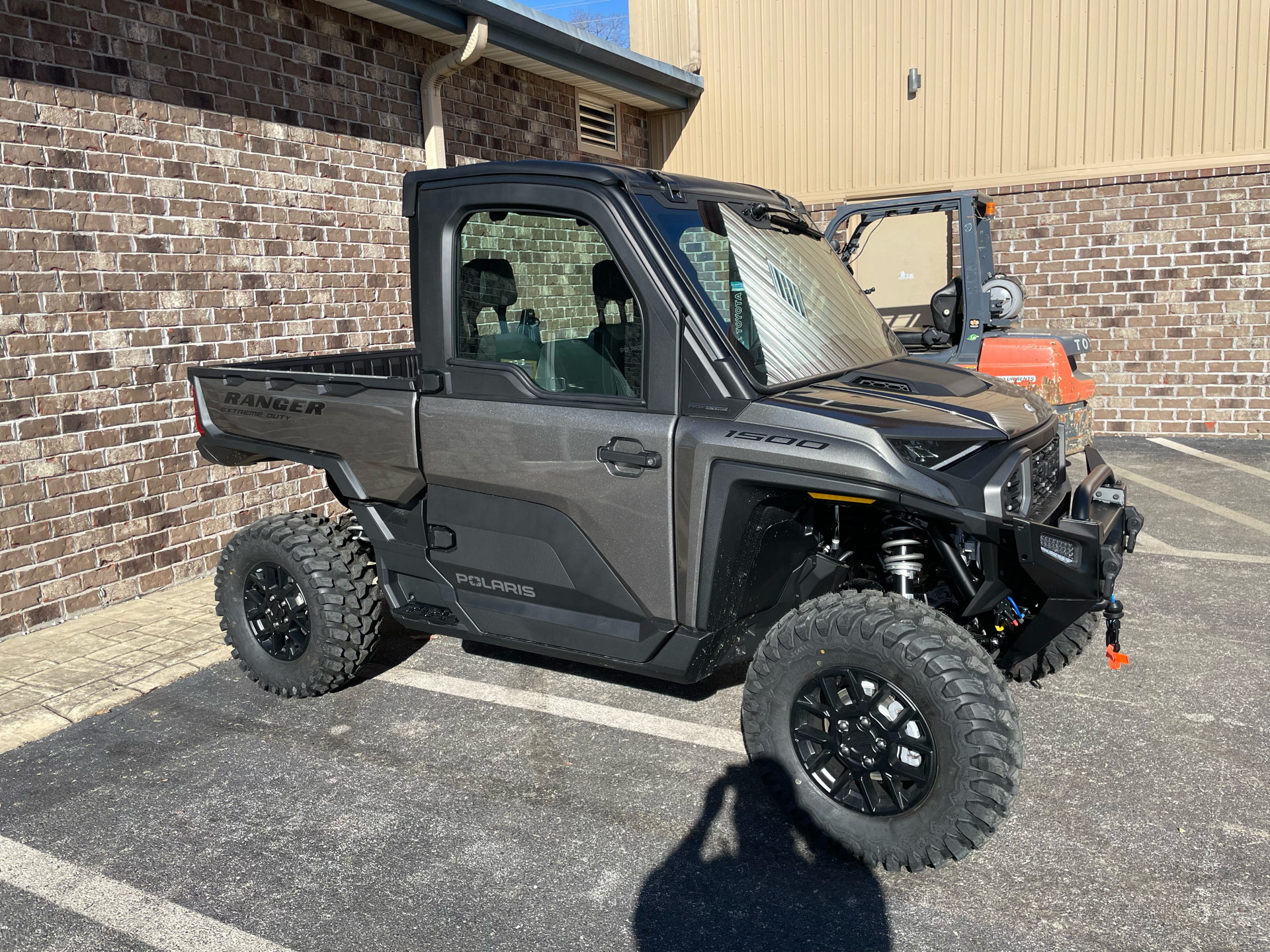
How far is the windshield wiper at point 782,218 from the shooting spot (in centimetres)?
403

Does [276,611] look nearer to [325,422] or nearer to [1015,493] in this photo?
[325,422]

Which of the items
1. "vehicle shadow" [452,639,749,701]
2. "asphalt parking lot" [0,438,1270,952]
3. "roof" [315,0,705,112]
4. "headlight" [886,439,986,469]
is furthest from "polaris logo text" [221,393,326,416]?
"roof" [315,0,705,112]

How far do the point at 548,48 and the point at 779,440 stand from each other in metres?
8.40

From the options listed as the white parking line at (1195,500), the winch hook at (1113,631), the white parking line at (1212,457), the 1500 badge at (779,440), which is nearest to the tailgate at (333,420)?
the 1500 badge at (779,440)

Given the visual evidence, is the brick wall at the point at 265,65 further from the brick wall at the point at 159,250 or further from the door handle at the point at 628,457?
the door handle at the point at 628,457

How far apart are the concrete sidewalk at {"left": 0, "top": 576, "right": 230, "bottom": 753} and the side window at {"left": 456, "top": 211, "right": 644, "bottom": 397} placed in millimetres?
2650

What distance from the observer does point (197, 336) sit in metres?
6.84

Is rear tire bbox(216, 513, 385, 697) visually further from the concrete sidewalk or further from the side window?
the side window

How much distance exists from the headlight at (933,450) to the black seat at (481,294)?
1533 mm

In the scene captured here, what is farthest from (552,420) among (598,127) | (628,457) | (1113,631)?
(598,127)

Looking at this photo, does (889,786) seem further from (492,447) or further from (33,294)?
(33,294)

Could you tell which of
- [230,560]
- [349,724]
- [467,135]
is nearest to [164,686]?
[230,560]

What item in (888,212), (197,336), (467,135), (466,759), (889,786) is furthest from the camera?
(467,135)

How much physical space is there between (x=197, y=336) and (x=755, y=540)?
4.93 metres
